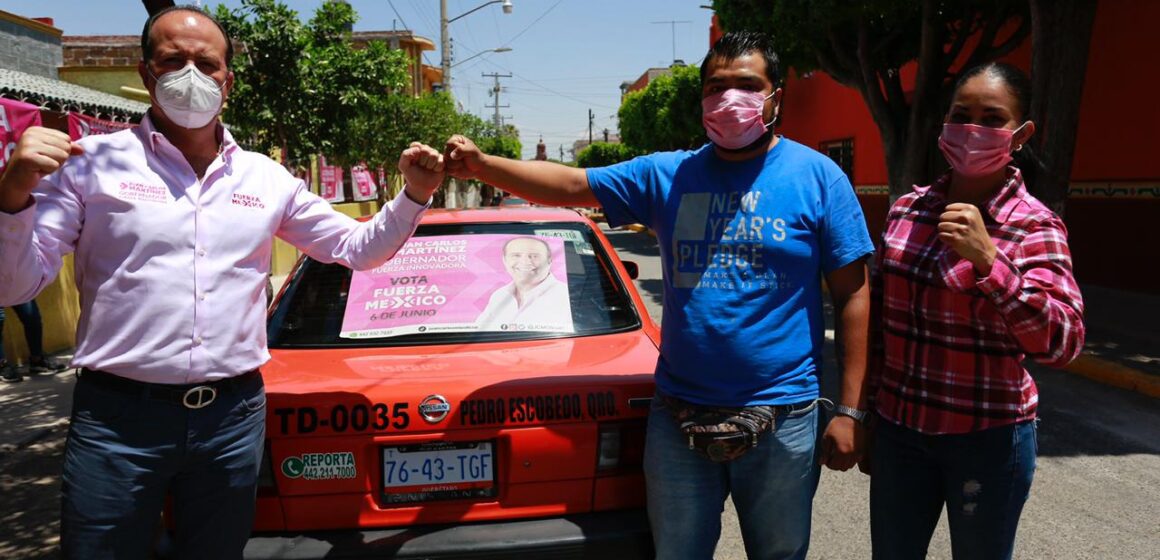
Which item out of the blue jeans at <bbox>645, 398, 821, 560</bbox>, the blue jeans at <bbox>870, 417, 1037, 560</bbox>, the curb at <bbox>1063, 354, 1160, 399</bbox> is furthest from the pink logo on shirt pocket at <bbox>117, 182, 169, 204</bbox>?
the curb at <bbox>1063, 354, 1160, 399</bbox>

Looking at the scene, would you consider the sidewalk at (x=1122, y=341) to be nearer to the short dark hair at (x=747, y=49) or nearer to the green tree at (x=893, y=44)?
the green tree at (x=893, y=44)

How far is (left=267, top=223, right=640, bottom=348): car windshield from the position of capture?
3.03m

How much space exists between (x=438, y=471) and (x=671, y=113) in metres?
25.8

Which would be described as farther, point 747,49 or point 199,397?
point 747,49

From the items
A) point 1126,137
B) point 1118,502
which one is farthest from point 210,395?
point 1126,137

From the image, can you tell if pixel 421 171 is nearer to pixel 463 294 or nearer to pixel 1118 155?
pixel 463 294

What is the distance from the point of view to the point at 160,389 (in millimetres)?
1931

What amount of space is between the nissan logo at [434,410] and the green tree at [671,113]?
21109mm

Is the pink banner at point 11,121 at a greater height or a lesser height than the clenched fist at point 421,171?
greater

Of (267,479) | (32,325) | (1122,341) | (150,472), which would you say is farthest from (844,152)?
(150,472)

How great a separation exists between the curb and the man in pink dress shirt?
20.8 feet

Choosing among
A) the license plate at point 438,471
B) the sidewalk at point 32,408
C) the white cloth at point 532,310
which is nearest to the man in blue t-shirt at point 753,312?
the license plate at point 438,471

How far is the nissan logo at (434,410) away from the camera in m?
2.42

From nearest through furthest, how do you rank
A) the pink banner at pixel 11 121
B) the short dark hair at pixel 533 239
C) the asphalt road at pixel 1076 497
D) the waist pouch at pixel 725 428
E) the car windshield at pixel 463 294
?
1. the waist pouch at pixel 725 428
2. the car windshield at pixel 463 294
3. the short dark hair at pixel 533 239
4. the asphalt road at pixel 1076 497
5. the pink banner at pixel 11 121
